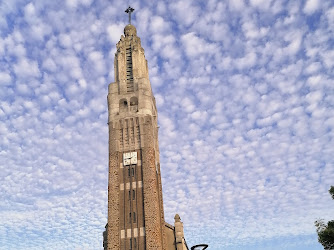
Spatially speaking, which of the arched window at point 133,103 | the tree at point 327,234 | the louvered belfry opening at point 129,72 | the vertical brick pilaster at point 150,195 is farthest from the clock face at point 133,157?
the tree at point 327,234

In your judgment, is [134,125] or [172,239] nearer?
[172,239]

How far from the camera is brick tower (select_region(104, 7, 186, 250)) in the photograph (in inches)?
1687

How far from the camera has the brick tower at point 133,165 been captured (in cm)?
4284

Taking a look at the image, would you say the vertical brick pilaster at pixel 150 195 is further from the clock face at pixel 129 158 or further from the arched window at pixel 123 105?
the arched window at pixel 123 105

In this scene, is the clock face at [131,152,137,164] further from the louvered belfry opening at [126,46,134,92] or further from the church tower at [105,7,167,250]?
the louvered belfry opening at [126,46,134,92]

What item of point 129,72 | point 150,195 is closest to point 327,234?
point 150,195

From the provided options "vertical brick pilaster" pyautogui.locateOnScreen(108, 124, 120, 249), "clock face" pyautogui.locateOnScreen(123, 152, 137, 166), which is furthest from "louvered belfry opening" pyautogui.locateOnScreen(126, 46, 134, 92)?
"clock face" pyautogui.locateOnScreen(123, 152, 137, 166)

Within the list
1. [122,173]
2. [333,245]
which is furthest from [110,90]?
[333,245]

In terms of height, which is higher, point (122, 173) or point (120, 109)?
point (120, 109)

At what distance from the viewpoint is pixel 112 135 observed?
165ft

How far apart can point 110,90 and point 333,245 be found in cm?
3621

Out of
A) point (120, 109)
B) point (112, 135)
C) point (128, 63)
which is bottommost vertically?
point (112, 135)

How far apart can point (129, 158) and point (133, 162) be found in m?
0.85

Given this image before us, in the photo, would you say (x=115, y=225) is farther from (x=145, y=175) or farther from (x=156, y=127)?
(x=156, y=127)
